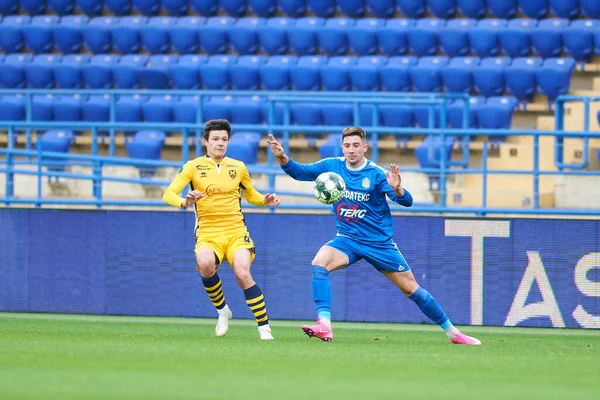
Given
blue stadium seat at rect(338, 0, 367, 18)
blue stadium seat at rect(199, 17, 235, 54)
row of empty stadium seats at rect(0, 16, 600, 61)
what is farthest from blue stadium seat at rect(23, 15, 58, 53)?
blue stadium seat at rect(338, 0, 367, 18)

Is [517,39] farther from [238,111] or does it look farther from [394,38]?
[238,111]

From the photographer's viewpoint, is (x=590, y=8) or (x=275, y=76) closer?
(x=275, y=76)

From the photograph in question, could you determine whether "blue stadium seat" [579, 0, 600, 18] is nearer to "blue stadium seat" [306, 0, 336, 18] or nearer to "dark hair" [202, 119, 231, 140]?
"blue stadium seat" [306, 0, 336, 18]

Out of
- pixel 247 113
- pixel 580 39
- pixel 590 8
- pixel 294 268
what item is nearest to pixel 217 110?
pixel 247 113

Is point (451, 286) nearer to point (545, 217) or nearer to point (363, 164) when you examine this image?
point (545, 217)

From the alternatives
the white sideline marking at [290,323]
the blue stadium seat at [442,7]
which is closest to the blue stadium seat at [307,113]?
the blue stadium seat at [442,7]

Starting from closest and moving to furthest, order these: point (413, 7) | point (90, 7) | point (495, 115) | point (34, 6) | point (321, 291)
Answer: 1. point (321, 291)
2. point (495, 115)
3. point (413, 7)
4. point (90, 7)
5. point (34, 6)

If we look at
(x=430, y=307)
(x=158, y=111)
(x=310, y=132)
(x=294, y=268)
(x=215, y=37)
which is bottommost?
(x=430, y=307)

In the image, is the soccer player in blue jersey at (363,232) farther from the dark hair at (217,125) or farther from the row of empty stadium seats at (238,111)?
the row of empty stadium seats at (238,111)

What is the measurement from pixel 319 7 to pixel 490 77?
3.99 metres

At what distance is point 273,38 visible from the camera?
19.7 metres

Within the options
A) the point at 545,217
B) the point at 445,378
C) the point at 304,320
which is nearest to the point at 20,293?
the point at 304,320

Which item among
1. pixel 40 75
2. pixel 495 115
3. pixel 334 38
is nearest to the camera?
pixel 495 115

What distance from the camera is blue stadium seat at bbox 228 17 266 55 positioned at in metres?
19.8
